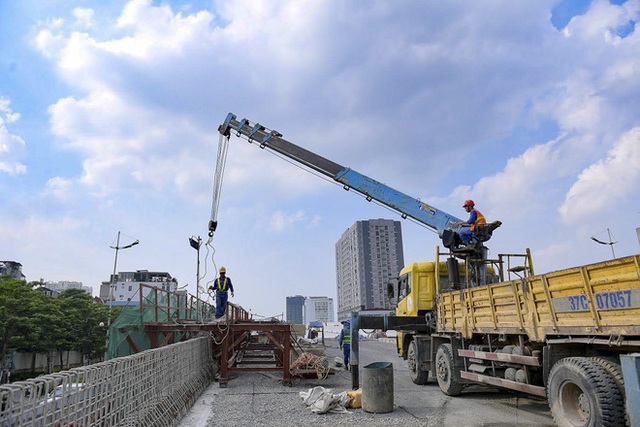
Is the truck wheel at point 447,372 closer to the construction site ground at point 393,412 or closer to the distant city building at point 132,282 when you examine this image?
the construction site ground at point 393,412

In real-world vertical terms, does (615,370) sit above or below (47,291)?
below

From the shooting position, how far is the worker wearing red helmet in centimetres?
1076

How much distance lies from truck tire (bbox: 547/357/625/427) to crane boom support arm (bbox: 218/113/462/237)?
6.64 metres

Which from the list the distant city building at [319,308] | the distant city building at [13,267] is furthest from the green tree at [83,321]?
the distant city building at [319,308]

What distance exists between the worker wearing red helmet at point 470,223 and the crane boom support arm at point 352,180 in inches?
51.7

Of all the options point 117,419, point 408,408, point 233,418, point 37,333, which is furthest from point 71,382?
point 37,333

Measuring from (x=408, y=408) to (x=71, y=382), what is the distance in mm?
6764

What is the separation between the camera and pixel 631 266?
500 centimetres

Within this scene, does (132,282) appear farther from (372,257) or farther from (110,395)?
(110,395)

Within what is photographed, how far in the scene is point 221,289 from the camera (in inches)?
556

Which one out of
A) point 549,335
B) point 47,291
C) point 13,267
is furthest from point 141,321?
point 47,291

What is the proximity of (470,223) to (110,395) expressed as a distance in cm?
862

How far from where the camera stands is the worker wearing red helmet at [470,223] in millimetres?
10758

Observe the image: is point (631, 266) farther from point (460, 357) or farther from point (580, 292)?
point (460, 357)
